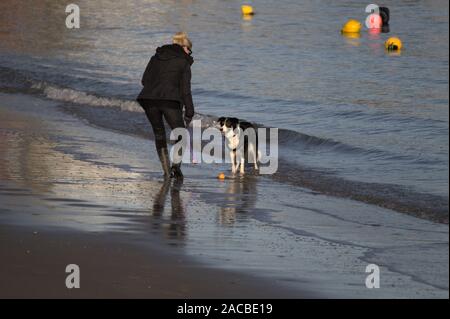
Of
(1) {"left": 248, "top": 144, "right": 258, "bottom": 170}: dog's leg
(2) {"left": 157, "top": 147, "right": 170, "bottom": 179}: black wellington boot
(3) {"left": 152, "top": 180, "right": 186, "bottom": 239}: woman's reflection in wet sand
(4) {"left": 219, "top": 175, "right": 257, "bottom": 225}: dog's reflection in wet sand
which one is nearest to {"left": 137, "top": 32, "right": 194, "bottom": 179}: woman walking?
(2) {"left": 157, "top": 147, "right": 170, "bottom": 179}: black wellington boot

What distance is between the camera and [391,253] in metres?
10.4

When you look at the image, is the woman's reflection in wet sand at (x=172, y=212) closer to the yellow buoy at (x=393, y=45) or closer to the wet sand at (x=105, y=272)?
the wet sand at (x=105, y=272)

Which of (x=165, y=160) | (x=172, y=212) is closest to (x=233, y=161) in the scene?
(x=165, y=160)

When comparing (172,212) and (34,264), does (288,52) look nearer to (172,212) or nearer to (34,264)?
(172,212)

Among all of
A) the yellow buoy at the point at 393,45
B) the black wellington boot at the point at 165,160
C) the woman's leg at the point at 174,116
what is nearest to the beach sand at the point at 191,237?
the black wellington boot at the point at 165,160

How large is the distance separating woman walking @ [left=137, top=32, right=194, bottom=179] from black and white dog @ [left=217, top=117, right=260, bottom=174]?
1342 millimetres

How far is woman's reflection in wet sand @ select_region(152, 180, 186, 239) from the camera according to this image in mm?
11156

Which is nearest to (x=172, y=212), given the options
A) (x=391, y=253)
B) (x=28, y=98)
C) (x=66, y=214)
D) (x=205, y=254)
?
(x=66, y=214)

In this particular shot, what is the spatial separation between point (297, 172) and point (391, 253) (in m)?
5.64

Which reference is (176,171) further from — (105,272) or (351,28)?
(351,28)

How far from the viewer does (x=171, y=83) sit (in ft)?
45.5

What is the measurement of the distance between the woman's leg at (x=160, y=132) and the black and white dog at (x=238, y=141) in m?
1.22

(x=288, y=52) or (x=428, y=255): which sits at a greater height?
(x=288, y=52)
